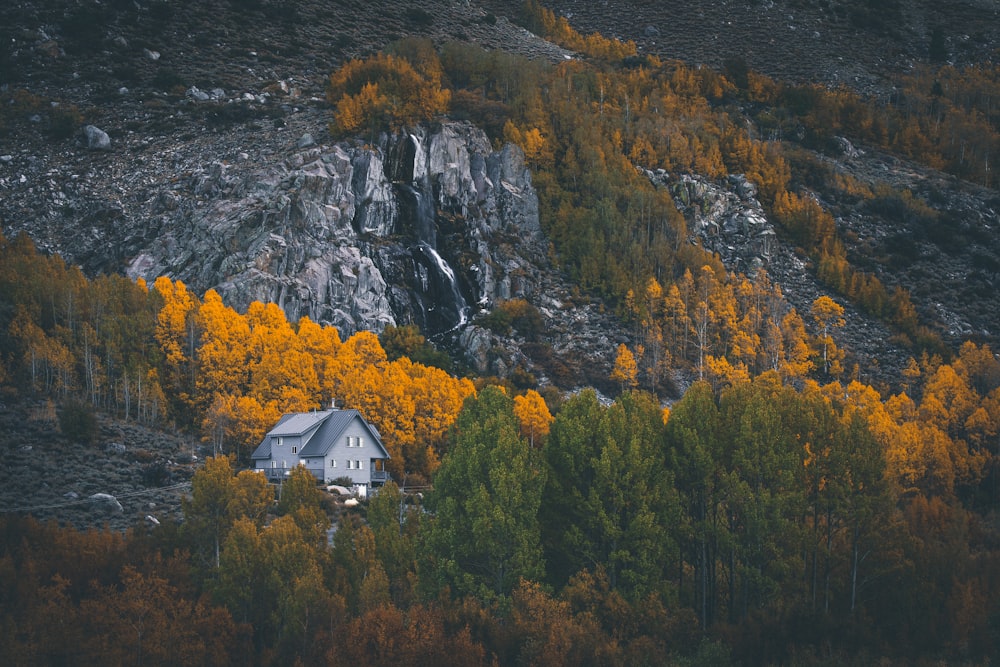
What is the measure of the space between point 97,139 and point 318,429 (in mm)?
61338

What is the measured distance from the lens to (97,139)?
121 meters

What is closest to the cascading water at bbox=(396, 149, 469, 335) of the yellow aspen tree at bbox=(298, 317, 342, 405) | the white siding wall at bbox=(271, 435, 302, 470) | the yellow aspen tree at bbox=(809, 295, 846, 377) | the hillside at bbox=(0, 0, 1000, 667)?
the hillside at bbox=(0, 0, 1000, 667)

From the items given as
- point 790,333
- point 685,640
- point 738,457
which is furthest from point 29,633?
point 790,333

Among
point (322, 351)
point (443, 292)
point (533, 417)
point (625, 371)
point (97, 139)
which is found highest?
point (97, 139)

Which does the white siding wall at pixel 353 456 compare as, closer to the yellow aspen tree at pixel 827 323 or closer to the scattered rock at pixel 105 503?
A: the scattered rock at pixel 105 503

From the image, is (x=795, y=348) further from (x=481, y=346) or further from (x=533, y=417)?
(x=533, y=417)

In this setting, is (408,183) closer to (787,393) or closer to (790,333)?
(790,333)

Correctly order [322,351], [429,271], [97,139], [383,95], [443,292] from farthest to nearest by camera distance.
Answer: [383,95], [97,139], [429,271], [443,292], [322,351]

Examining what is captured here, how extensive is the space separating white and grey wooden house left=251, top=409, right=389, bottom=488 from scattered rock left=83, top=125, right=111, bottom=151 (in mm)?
57141

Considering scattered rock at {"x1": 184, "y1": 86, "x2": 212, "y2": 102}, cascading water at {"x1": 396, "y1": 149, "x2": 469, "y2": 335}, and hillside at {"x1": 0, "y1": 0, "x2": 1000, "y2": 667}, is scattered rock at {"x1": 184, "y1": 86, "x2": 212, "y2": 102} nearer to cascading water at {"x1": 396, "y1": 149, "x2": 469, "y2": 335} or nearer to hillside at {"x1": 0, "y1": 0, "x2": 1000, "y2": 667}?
hillside at {"x1": 0, "y1": 0, "x2": 1000, "y2": 667}

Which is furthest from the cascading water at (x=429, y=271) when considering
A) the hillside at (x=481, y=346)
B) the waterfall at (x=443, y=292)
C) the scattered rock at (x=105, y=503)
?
the scattered rock at (x=105, y=503)

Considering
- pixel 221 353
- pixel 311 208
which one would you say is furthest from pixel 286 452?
pixel 311 208

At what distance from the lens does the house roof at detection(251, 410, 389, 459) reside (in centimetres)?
7650

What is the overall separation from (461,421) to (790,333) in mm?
67003
